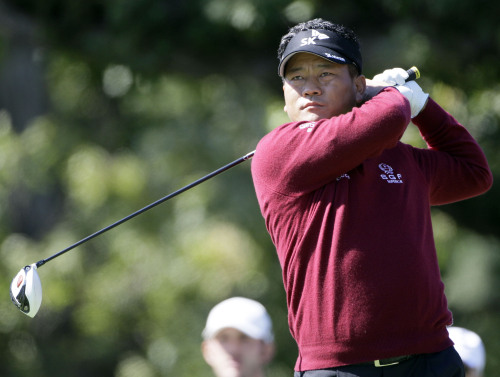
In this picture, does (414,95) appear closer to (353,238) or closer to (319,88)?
(319,88)

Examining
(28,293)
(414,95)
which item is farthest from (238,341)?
(414,95)

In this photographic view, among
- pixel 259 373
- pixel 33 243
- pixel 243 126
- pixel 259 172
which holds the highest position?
pixel 243 126

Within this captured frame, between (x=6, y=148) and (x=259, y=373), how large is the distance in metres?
4.57

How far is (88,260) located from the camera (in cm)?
675

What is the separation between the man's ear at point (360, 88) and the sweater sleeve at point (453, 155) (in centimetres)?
27

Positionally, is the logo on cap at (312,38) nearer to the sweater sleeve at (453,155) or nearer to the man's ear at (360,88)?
the man's ear at (360,88)

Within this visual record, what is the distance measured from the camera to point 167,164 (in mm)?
6297

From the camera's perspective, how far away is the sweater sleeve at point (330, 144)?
2.26m

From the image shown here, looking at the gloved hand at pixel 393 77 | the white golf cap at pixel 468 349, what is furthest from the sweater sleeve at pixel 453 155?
the white golf cap at pixel 468 349

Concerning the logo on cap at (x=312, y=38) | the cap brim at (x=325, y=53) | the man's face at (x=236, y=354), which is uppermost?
the logo on cap at (x=312, y=38)

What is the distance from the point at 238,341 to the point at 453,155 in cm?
83

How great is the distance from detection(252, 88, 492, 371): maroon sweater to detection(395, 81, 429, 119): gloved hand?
13 centimetres

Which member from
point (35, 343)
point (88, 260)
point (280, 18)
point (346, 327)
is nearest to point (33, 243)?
point (88, 260)

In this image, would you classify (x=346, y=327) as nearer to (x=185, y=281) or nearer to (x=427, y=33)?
(x=427, y=33)
